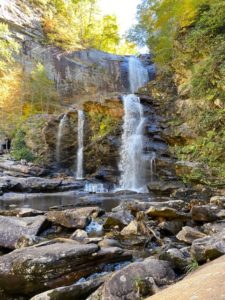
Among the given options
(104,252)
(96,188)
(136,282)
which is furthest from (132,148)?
(136,282)

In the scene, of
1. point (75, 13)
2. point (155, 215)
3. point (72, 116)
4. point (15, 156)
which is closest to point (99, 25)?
point (75, 13)

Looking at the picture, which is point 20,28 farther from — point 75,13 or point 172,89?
point 172,89

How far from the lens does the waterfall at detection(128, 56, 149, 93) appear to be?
26483mm

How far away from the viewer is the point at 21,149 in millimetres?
20156

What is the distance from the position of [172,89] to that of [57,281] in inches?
643

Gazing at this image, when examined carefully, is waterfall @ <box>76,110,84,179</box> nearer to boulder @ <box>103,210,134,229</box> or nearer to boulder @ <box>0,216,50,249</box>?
boulder @ <box>103,210,134,229</box>

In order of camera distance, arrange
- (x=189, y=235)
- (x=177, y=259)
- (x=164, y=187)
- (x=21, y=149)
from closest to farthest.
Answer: (x=177, y=259)
(x=189, y=235)
(x=164, y=187)
(x=21, y=149)

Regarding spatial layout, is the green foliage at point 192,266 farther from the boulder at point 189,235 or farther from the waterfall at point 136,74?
the waterfall at point 136,74

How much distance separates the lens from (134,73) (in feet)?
90.9

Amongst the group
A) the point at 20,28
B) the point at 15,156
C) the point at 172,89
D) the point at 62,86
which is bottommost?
the point at 15,156

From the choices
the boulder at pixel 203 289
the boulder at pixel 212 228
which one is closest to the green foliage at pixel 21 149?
the boulder at pixel 212 228

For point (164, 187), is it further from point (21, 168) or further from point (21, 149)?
point (21, 149)

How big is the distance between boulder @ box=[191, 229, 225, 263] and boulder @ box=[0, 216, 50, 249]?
120 inches

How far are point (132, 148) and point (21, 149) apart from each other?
8.27m
